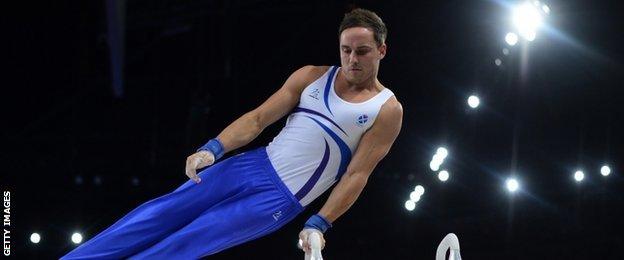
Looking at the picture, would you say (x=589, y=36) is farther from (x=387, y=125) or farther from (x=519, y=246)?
(x=387, y=125)

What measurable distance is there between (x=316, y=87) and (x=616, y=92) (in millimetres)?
4209

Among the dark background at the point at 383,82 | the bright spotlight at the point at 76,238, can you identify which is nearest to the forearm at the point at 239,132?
the dark background at the point at 383,82

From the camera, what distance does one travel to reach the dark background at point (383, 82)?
23.0 ft

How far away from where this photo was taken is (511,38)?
701 centimetres

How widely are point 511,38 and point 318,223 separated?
13.1 feet

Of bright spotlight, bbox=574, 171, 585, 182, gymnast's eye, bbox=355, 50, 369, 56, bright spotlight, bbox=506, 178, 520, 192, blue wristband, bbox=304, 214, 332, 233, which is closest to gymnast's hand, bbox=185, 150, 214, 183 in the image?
blue wristband, bbox=304, 214, 332, 233

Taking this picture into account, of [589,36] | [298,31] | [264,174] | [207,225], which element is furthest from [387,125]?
[589,36]

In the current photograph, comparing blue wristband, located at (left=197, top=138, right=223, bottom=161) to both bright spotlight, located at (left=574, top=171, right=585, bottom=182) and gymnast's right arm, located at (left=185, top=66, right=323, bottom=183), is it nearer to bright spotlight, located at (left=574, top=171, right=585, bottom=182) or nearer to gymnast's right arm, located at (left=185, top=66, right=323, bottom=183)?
gymnast's right arm, located at (left=185, top=66, right=323, bottom=183)

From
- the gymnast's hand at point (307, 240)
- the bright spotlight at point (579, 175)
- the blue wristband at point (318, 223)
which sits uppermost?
the bright spotlight at point (579, 175)

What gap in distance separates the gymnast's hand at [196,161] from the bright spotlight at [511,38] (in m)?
4.06

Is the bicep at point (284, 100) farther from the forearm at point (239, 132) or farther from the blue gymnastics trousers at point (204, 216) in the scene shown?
the blue gymnastics trousers at point (204, 216)

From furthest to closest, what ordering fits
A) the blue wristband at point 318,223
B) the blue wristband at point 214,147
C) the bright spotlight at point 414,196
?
the bright spotlight at point 414,196 → the blue wristband at point 214,147 → the blue wristband at point 318,223

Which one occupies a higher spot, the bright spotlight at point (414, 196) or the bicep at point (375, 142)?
the bright spotlight at point (414, 196)

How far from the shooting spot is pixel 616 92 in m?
7.22
